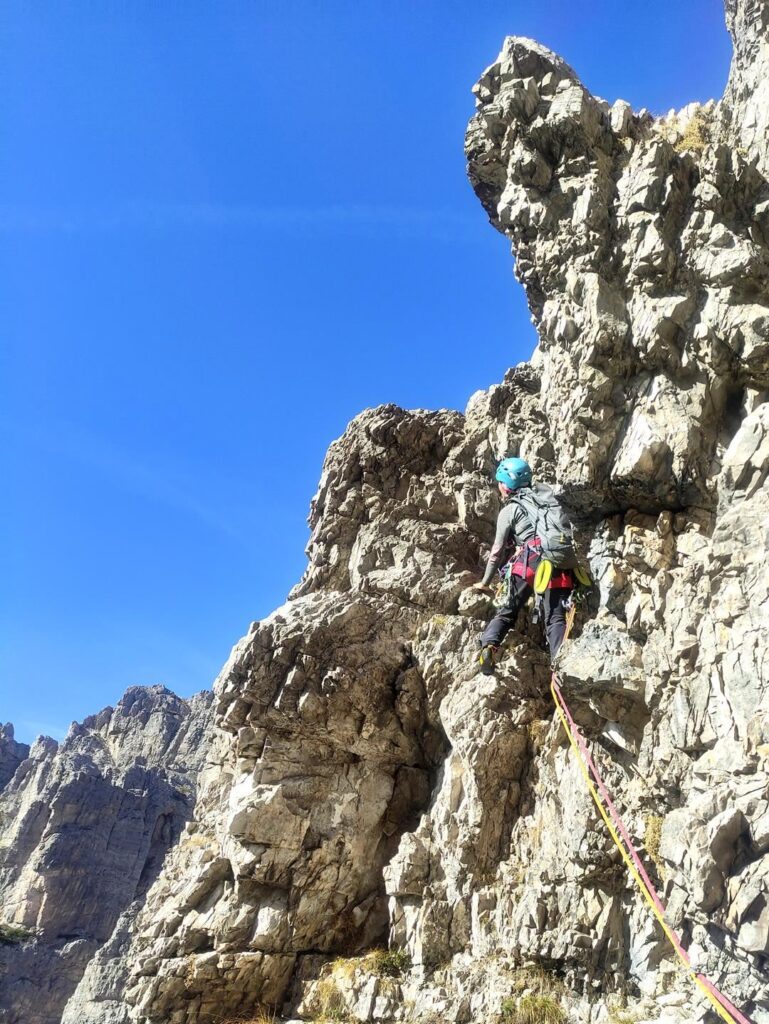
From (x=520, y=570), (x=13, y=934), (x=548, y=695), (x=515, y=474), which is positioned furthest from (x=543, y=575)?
(x=13, y=934)

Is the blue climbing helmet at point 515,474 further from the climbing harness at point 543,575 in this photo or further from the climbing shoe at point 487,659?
the climbing shoe at point 487,659

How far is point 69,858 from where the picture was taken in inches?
2432

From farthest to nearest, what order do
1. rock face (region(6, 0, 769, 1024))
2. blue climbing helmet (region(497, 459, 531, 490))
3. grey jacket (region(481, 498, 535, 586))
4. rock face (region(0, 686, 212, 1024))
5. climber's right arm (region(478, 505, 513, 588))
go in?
rock face (region(0, 686, 212, 1024)) < blue climbing helmet (region(497, 459, 531, 490)) < climber's right arm (region(478, 505, 513, 588)) < grey jacket (region(481, 498, 535, 586)) < rock face (region(6, 0, 769, 1024))

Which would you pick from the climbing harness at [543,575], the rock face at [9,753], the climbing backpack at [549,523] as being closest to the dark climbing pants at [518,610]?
the climbing harness at [543,575]

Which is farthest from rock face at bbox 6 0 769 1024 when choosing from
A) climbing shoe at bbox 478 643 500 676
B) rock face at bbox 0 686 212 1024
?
rock face at bbox 0 686 212 1024

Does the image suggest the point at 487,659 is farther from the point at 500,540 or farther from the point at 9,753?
the point at 9,753

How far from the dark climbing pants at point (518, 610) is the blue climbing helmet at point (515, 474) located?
194cm

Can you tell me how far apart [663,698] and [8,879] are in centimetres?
7226

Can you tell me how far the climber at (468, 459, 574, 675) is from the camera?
11.9 meters

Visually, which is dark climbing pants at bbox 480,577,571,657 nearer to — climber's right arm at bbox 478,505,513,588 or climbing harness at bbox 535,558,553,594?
climbing harness at bbox 535,558,553,594

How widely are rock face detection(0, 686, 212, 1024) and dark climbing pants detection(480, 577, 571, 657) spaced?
56.9 metres

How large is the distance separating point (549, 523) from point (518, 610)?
1.75m

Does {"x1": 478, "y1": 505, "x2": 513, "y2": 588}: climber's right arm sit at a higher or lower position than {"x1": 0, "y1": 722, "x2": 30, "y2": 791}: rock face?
higher

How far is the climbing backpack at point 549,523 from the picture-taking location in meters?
11.6
